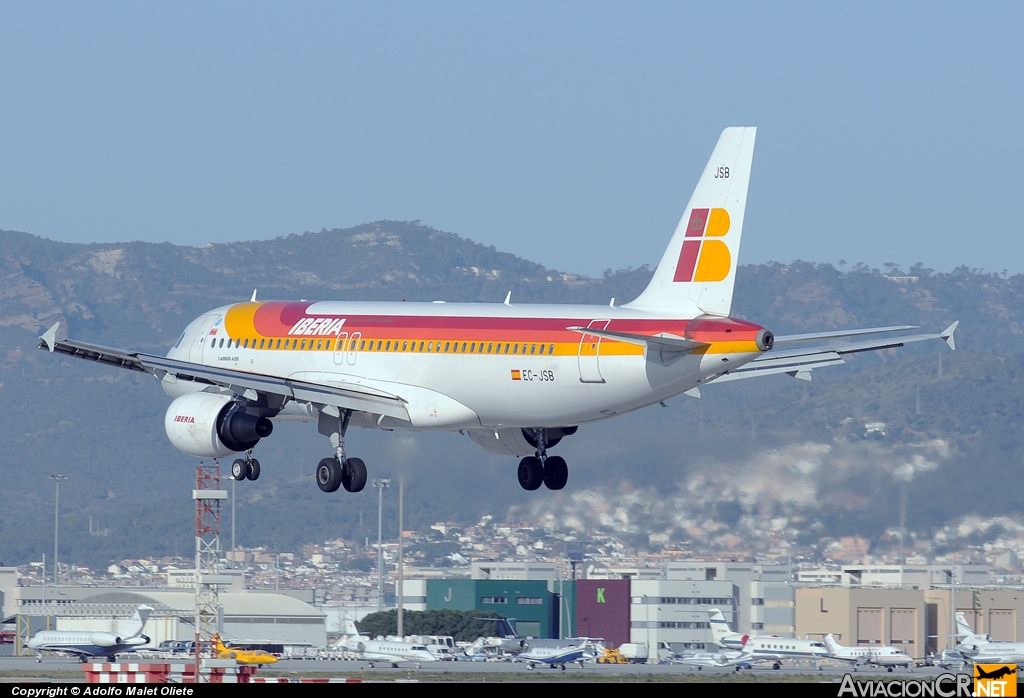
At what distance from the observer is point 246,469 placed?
5484 centimetres

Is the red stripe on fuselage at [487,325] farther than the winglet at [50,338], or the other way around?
the winglet at [50,338]

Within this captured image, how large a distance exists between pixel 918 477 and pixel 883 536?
17.6ft

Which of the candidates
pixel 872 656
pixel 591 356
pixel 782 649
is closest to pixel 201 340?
pixel 591 356

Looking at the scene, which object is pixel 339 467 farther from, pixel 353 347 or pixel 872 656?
pixel 872 656

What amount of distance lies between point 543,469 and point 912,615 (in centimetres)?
6128

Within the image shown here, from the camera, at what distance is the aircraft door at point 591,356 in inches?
1912

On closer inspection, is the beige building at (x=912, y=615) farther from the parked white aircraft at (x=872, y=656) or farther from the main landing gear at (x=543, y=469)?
the main landing gear at (x=543, y=469)

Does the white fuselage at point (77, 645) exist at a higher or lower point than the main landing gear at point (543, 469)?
lower

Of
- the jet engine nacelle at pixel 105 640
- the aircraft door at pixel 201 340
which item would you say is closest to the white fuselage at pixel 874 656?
the jet engine nacelle at pixel 105 640

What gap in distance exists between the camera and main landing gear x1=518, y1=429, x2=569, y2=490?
55.3 meters

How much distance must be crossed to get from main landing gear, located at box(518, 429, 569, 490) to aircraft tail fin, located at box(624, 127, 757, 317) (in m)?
8.91

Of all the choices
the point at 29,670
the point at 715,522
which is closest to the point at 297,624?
the point at 715,522

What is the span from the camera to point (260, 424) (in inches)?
2135

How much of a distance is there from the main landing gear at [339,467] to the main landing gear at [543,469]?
515cm
